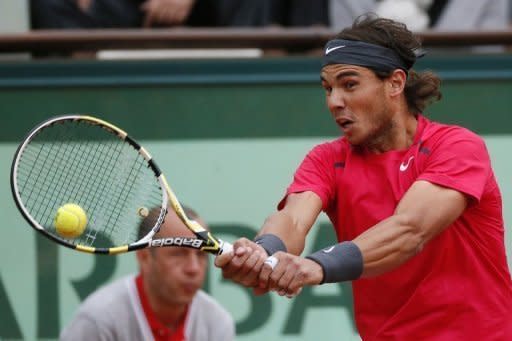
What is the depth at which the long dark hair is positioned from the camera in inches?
185

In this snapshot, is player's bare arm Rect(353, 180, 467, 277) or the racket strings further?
the racket strings

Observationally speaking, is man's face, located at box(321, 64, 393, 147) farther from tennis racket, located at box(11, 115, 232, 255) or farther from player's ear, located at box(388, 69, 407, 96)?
tennis racket, located at box(11, 115, 232, 255)

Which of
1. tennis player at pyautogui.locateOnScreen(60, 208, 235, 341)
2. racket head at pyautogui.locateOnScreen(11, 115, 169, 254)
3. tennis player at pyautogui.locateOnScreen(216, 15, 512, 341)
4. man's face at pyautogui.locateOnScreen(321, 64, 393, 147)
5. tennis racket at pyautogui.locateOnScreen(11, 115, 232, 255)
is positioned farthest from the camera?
tennis player at pyautogui.locateOnScreen(60, 208, 235, 341)

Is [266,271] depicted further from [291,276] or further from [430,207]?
[430,207]

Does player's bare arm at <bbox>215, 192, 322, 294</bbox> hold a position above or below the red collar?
above

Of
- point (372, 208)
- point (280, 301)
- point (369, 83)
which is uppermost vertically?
point (369, 83)

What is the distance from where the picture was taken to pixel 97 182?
17.6 ft

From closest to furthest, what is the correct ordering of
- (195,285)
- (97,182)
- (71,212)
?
(71,212) < (97,182) < (195,285)

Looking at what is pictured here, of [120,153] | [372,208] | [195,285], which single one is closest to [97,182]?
[120,153]

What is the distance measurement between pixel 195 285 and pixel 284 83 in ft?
4.27

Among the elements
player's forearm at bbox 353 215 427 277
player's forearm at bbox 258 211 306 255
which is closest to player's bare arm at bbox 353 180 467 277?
player's forearm at bbox 353 215 427 277

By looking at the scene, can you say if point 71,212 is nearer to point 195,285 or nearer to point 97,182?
point 97,182

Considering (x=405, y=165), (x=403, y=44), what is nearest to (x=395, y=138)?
(x=405, y=165)

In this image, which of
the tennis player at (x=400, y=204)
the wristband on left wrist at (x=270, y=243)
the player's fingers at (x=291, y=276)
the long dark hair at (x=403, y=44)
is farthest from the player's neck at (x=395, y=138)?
the player's fingers at (x=291, y=276)
